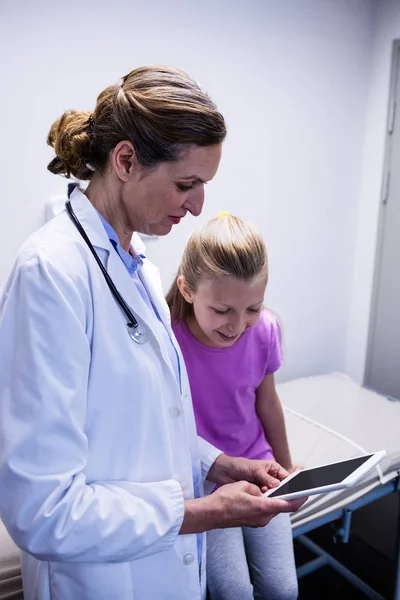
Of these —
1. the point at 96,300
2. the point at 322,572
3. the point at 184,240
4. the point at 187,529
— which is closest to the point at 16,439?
the point at 96,300

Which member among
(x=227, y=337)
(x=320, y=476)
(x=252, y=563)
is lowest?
(x=252, y=563)

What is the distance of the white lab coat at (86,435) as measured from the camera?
819mm

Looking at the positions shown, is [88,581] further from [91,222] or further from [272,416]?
[272,416]

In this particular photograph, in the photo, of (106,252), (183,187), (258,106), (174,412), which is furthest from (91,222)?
(258,106)

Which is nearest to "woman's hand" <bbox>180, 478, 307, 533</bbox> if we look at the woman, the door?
the woman

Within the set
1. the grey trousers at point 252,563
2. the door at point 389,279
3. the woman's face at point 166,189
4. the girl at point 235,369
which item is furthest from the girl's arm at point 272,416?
the door at point 389,279

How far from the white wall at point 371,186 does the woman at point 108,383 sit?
196 centimetres

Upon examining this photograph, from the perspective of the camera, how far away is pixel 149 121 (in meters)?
0.93

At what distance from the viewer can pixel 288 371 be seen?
281 centimetres

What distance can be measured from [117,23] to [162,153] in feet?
4.07

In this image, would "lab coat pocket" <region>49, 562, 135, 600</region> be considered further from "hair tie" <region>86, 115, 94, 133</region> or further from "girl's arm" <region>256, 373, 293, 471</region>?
"hair tie" <region>86, 115, 94, 133</region>

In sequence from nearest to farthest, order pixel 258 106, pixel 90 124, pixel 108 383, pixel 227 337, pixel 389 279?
pixel 108 383
pixel 90 124
pixel 227 337
pixel 258 106
pixel 389 279

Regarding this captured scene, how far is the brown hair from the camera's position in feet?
3.05

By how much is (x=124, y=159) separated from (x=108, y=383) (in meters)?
0.40
